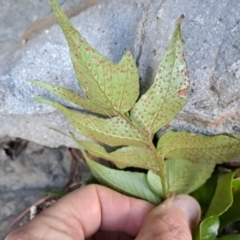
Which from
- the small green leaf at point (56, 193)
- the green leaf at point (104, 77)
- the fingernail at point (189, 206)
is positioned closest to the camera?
the green leaf at point (104, 77)

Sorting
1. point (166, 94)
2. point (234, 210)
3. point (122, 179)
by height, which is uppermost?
point (166, 94)

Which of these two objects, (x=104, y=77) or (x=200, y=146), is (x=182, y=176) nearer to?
(x=200, y=146)

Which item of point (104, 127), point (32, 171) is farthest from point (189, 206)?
point (32, 171)

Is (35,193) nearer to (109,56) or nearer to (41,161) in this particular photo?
(41,161)

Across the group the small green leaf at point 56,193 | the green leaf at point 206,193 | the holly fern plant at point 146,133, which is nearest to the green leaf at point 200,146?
the holly fern plant at point 146,133

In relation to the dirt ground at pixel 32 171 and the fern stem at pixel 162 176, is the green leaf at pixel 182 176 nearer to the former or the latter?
the fern stem at pixel 162 176

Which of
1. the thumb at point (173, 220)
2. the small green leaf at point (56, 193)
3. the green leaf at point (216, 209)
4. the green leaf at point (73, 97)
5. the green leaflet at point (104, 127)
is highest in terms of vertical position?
the green leaf at point (73, 97)

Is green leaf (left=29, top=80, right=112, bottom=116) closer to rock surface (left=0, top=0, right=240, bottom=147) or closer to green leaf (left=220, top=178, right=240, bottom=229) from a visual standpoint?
rock surface (left=0, top=0, right=240, bottom=147)
